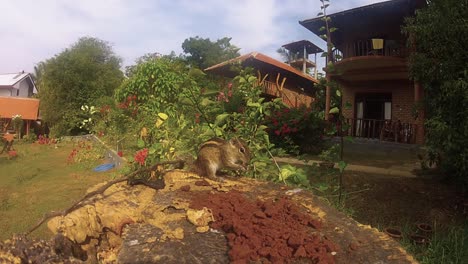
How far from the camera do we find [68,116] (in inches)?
1005

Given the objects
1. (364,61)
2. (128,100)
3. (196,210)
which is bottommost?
(196,210)

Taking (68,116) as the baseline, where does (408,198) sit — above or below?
below

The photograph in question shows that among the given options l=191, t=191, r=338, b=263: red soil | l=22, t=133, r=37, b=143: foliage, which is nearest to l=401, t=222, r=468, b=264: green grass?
l=191, t=191, r=338, b=263: red soil

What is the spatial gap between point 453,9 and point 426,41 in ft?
2.14

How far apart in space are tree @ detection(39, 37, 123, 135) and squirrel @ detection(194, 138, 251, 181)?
24576 mm

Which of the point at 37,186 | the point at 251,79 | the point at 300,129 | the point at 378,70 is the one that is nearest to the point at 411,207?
the point at 251,79

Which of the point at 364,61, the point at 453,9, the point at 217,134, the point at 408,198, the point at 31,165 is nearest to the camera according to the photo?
the point at 217,134

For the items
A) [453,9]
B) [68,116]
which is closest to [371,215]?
[453,9]

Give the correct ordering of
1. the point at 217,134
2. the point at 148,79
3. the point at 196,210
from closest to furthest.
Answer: the point at 196,210 → the point at 217,134 → the point at 148,79

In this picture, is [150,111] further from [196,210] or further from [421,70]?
[196,210]

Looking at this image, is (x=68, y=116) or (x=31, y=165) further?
(x=68, y=116)

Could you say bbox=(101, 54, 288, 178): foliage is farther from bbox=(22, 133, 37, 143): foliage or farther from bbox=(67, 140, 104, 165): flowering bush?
bbox=(22, 133, 37, 143): foliage

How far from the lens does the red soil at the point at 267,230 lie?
1.24 m

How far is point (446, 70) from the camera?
5234 mm
